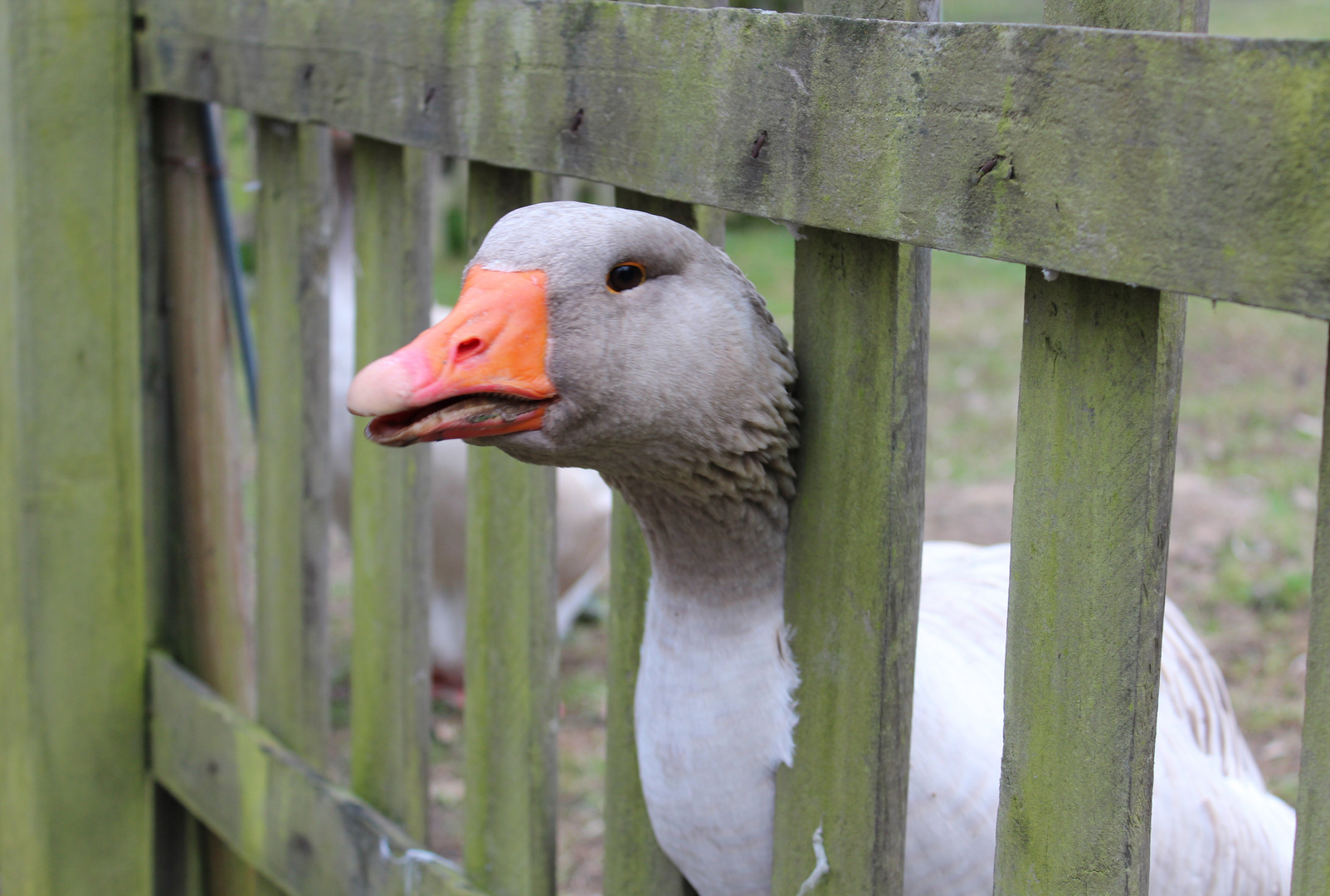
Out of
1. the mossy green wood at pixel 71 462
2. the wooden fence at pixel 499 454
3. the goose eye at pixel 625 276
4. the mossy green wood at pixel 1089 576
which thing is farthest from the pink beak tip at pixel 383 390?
the mossy green wood at pixel 71 462

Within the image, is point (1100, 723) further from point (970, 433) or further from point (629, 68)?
point (970, 433)

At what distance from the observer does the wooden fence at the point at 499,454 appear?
923 millimetres

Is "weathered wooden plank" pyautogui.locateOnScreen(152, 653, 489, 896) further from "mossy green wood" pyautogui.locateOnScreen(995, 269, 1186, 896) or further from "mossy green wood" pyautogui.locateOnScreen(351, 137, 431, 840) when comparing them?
"mossy green wood" pyautogui.locateOnScreen(995, 269, 1186, 896)

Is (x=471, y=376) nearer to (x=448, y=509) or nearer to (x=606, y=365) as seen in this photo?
(x=606, y=365)

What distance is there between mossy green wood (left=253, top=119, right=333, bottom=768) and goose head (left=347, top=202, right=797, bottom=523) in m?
0.94

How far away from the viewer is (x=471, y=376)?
108 cm

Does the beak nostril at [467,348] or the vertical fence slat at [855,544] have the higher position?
the beak nostril at [467,348]

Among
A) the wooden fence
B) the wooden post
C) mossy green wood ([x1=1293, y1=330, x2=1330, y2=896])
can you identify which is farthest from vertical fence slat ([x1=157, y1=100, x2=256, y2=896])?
mossy green wood ([x1=1293, y1=330, x2=1330, y2=896])

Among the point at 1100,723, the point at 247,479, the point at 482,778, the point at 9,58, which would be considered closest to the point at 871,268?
the point at 1100,723

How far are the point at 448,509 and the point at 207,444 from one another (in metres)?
0.99

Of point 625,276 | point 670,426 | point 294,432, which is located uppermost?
point 625,276

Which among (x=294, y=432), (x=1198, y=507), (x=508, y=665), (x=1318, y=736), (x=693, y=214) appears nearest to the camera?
(x=1318, y=736)

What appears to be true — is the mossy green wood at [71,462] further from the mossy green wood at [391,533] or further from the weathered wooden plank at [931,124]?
the weathered wooden plank at [931,124]

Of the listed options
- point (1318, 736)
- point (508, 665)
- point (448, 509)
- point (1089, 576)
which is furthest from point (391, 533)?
point (448, 509)
